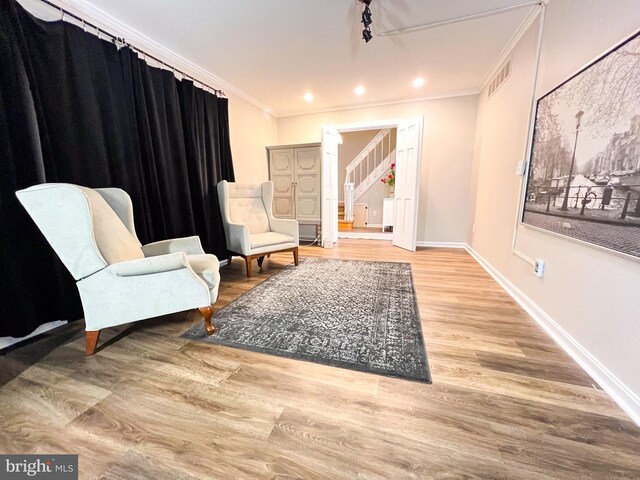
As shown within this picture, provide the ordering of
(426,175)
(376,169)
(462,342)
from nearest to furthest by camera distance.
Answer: (462,342) < (426,175) < (376,169)

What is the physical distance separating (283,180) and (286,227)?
148 centimetres

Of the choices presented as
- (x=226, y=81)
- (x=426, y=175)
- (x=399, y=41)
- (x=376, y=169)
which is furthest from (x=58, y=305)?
(x=376, y=169)

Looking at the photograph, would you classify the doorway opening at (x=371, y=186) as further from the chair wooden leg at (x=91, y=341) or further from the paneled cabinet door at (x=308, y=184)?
the chair wooden leg at (x=91, y=341)

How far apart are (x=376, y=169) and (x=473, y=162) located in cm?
230

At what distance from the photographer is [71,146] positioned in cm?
177

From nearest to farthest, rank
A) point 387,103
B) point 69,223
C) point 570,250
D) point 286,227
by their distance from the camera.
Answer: point 69,223 → point 570,250 → point 286,227 → point 387,103

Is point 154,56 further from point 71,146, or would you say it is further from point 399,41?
point 399,41

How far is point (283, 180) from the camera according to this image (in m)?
4.42

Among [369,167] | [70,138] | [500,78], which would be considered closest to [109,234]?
[70,138]

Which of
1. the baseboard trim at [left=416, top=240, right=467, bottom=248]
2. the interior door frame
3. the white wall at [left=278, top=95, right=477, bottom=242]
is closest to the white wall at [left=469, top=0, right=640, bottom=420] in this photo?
the white wall at [left=278, top=95, right=477, bottom=242]

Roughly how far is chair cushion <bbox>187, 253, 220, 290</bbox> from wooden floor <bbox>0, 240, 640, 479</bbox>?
0.42 m

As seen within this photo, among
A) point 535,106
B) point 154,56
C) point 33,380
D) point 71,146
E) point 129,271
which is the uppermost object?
point 154,56

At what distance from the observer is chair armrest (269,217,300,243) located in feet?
10.5

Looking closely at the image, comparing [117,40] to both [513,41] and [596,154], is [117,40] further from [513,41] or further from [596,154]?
[513,41]
